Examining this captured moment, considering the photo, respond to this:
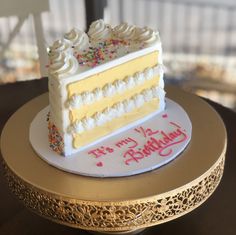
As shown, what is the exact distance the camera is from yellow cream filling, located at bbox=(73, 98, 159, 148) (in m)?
1.09

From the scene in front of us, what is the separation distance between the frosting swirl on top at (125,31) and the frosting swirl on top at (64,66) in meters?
0.19

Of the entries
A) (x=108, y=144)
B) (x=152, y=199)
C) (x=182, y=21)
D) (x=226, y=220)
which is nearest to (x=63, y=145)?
(x=108, y=144)

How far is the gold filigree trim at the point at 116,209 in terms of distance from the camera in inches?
38.2

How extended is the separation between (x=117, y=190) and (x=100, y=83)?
0.22 meters

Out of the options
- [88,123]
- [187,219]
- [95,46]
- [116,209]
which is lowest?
[187,219]

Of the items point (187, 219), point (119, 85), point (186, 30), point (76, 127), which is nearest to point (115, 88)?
point (119, 85)

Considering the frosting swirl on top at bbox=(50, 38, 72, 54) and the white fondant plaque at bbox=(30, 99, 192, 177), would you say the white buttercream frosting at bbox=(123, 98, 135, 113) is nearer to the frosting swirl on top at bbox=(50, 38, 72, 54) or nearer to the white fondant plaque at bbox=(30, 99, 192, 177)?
the white fondant plaque at bbox=(30, 99, 192, 177)

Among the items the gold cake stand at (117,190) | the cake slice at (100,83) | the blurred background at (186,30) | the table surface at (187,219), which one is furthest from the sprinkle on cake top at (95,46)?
the blurred background at (186,30)

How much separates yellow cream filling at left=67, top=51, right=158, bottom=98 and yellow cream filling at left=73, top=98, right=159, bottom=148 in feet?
0.31

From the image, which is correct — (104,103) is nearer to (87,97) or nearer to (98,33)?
(87,97)

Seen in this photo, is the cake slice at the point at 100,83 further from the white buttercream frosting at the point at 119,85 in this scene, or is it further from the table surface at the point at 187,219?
the table surface at the point at 187,219

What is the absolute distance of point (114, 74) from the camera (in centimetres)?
108

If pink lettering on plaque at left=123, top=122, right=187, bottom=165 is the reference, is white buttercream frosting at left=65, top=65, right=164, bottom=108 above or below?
above

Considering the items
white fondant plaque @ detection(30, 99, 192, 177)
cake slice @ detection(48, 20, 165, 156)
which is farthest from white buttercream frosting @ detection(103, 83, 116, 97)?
white fondant plaque @ detection(30, 99, 192, 177)
